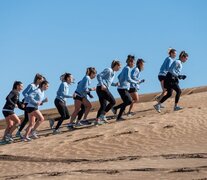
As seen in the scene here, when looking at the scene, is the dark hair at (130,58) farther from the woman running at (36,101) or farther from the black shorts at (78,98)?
the woman running at (36,101)

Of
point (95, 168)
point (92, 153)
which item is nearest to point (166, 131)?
point (92, 153)

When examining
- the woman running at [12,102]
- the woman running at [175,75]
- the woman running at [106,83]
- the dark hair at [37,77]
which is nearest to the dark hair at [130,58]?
the woman running at [106,83]

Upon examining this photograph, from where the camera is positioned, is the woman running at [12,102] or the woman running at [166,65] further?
the woman running at [166,65]

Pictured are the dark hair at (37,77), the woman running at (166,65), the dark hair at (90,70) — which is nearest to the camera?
the dark hair at (37,77)

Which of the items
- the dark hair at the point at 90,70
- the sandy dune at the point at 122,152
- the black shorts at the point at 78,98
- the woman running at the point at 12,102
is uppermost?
the dark hair at the point at 90,70

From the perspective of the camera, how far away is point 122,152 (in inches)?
515

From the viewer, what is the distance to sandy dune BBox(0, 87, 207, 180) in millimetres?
9961

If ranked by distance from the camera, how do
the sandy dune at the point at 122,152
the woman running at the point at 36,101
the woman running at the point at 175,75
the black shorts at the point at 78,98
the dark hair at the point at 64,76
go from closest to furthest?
the sandy dune at the point at 122,152 → the woman running at the point at 36,101 → the dark hair at the point at 64,76 → the black shorts at the point at 78,98 → the woman running at the point at 175,75

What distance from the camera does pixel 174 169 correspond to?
9.70 meters

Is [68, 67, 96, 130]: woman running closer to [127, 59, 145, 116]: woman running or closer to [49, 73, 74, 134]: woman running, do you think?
[49, 73, 74, 134]: woman running

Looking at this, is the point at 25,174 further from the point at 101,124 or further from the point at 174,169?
the point at 101,124

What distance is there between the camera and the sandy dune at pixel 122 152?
9.96 m

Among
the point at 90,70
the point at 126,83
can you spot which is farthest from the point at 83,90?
the point at 126,83

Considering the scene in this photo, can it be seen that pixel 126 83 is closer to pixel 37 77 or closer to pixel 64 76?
pixel 64 76
